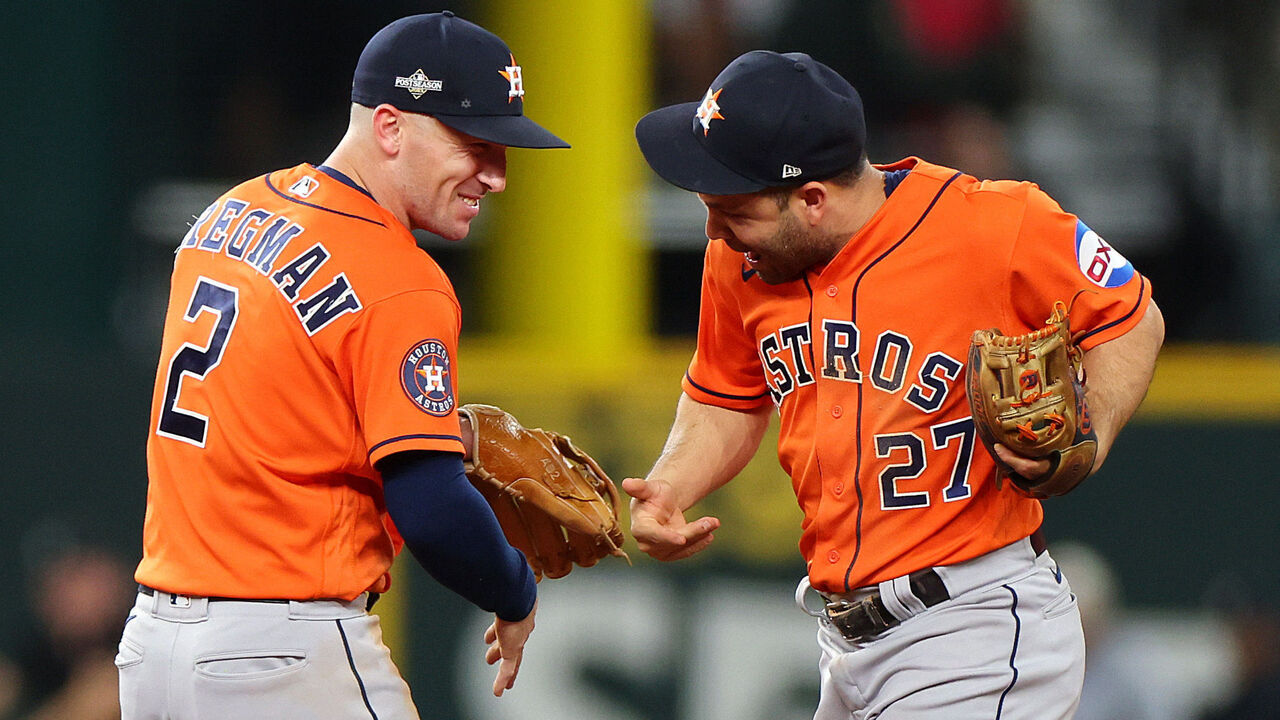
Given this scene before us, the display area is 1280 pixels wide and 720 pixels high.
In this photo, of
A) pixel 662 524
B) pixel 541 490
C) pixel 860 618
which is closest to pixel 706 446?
pixel 662 524

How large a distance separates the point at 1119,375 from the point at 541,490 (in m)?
1.17

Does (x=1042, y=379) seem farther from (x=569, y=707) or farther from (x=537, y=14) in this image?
(x=537, y=14)

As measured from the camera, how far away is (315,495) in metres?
2.95

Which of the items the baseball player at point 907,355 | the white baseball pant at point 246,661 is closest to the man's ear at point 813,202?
the baseball player at point 907,355

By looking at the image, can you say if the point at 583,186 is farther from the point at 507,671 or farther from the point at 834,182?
the point at 507,671

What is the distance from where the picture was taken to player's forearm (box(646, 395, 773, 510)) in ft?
11.9

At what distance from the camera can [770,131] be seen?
316cm

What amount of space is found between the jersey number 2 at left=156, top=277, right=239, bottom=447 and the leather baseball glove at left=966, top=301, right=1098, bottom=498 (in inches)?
53.0

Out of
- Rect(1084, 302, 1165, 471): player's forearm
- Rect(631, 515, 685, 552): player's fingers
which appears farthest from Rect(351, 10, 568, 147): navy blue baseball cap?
Rect(1084, 302, 1165, 471): player's forearm

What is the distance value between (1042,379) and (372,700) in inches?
53.5

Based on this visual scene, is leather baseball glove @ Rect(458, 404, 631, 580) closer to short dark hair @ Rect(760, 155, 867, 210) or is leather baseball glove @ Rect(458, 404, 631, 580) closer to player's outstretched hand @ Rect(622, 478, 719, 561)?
player's outstretched hand @ Rect(622, 478, 719, 561)

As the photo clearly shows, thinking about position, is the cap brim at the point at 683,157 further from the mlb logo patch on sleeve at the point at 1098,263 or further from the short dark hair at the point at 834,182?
the mlb logo patch on sleeve at the point at 1098,263

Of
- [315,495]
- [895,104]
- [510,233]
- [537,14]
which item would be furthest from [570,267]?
[315,495]

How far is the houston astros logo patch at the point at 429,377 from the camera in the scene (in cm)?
285
